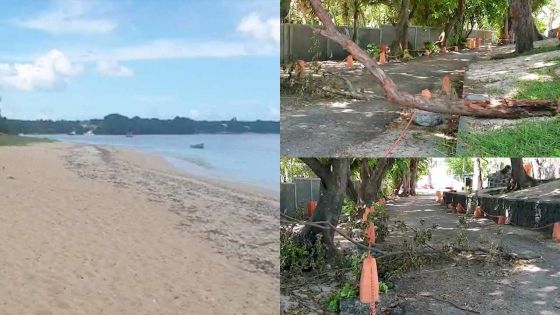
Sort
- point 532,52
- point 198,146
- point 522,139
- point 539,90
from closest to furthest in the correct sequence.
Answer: point 522,139 < point 539,90 < point 532,52 < point 198,146

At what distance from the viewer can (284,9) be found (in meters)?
1.43

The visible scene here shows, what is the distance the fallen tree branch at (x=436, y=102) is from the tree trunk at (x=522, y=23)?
7.6 inches

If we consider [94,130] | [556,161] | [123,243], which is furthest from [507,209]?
[123,243]

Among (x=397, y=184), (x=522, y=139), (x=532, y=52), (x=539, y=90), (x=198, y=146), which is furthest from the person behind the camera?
(x=198, y=146)

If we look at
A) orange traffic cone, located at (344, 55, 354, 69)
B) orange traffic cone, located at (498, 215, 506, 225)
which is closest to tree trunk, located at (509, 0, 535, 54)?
orange traffic cone, located at (344, 55, 354, 69)

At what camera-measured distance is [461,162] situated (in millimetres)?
1520

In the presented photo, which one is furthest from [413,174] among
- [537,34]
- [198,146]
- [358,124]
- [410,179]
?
[198,146]

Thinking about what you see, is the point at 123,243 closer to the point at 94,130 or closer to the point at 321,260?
the point at 94,130

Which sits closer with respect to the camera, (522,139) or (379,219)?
(522,139)

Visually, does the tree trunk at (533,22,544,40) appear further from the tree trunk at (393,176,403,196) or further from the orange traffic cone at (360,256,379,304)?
the orange traffic cone at (360,256,379,304)

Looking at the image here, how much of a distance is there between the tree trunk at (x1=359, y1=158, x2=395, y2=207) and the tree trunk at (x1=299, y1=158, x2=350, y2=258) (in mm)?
47

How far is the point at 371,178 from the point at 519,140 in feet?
1.43

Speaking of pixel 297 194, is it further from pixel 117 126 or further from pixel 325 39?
pixel 117 126

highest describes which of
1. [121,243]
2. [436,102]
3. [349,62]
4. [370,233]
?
[349,62]
